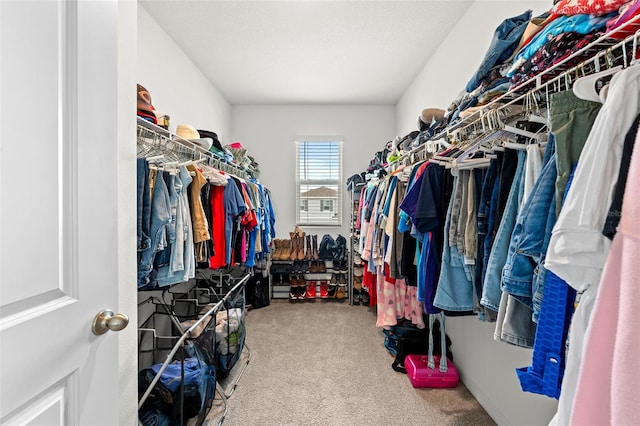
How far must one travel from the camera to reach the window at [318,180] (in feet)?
15.4

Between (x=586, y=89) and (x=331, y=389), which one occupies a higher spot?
(x=586, y=89)

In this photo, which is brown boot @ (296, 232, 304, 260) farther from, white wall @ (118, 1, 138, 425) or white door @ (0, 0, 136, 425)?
white door @ (0, 0, 136, 425)

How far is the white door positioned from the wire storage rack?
0.66 meters

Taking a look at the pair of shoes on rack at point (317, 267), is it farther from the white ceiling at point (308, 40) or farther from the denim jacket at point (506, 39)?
the denim jacket at point (506, 39)

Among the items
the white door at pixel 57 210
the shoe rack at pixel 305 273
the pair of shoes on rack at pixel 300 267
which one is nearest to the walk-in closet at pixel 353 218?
the white door at pixel 57 210

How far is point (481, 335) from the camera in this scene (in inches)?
79.1

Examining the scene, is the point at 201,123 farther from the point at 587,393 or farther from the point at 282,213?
the point at 587,393

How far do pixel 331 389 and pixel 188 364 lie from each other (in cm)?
100

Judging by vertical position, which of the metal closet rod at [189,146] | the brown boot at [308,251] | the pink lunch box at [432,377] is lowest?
the pink lunch box at [432,377]

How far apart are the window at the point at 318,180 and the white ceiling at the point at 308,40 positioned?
90 centimetres

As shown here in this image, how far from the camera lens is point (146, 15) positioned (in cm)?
245

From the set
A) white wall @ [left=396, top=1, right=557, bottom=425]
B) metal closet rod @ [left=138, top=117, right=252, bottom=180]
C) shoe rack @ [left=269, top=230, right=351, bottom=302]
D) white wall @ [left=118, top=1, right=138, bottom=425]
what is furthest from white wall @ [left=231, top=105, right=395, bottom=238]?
white wall @ [left=118, top=1, right=138, bottom=425]

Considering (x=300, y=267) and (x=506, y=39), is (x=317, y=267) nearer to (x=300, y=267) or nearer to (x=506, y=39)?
(x=300, y=267)

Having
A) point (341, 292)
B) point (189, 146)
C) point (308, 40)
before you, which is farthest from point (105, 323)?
point (341, 292)
